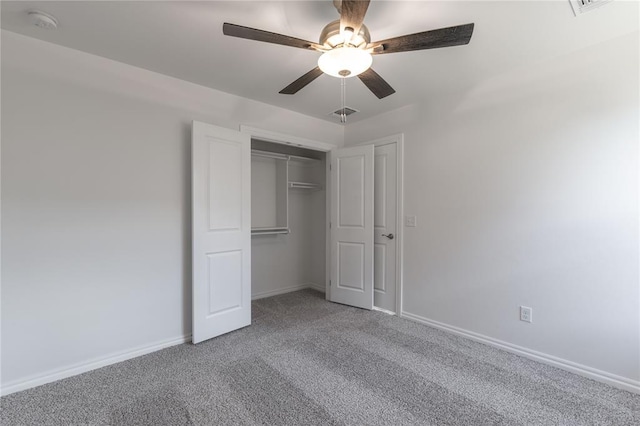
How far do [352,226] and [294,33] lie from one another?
235cm

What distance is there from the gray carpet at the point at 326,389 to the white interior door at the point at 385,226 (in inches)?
32.8

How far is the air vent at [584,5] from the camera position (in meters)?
1.71

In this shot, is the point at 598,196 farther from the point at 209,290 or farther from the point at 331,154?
the point at 209,290

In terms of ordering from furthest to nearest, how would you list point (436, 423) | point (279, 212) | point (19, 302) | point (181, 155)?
point (279, 212)
point (181, 155)
point (19, 302)
point (436, 423)

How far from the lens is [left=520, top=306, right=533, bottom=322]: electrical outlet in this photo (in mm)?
2473

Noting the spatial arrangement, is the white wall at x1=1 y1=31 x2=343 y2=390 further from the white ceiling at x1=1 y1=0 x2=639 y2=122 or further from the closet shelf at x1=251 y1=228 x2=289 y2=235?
the closet shelf at x1=251 y1=228 x2=289 y2=235

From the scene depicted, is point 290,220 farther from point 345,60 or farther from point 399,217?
point 345,60

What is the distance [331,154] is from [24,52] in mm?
2927

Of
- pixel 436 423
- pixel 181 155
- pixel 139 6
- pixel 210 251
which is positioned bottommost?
pixel 436 423

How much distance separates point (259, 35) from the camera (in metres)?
1.50

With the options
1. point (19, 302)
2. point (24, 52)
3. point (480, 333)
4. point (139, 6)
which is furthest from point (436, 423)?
point (24, 52)

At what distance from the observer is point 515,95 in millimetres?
2543

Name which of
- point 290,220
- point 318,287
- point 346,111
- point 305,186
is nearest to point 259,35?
point 346,111

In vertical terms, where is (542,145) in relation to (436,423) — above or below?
above
